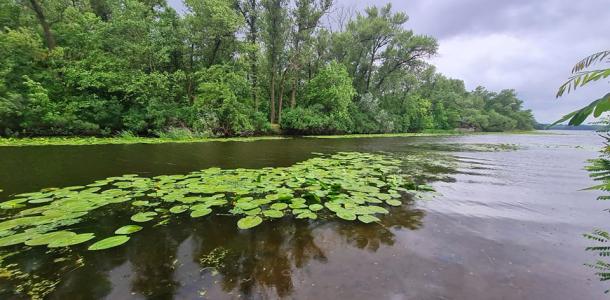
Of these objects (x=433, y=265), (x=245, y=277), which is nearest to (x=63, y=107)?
(x=245, y=277)

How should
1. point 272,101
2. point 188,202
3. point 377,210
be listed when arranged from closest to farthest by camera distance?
point 377,210
point 188,202
point 272,101

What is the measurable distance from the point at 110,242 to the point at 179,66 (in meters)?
19.6

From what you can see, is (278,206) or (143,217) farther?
(278,206)

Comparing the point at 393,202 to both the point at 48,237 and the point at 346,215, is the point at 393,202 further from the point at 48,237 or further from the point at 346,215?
the point at 48,237

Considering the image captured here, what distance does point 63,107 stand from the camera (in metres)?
13.8

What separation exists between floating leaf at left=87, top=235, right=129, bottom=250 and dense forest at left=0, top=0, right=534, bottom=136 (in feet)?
45.7

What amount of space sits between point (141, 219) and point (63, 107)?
608 inches

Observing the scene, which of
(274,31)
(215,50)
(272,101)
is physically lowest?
(272,101)

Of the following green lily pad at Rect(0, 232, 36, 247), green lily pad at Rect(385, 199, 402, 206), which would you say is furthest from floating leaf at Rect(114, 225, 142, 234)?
green lily pad at Rect(385, 199, 402, 206)

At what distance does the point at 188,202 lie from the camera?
158 inches

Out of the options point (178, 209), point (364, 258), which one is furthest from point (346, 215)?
point (178, 209)

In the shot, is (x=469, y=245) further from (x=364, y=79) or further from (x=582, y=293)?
(x=364, y=79)

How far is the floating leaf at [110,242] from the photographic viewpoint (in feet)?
8.52

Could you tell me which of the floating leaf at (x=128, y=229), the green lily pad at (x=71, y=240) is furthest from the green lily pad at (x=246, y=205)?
the green lily pad at (x=71, y=240)
